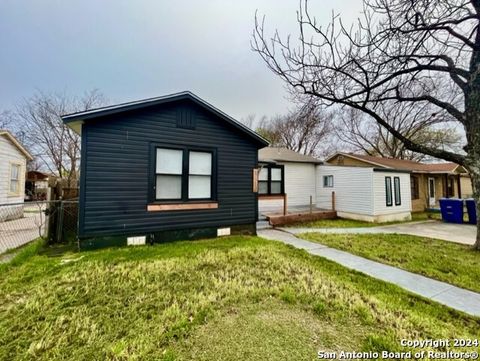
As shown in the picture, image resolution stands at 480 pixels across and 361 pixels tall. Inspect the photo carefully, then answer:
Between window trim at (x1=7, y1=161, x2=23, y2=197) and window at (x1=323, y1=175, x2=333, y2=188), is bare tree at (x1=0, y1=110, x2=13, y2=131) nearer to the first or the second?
window trim at (x1=7, y1=161, x2=23, y2=197)

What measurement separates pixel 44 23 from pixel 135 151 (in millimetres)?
9129

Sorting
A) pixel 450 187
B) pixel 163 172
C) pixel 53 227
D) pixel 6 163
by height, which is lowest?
pixel 53 227

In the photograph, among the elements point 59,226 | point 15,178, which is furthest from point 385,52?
point 15,178

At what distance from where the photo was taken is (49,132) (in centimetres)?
1772

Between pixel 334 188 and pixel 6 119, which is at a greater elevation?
pixel 6 119

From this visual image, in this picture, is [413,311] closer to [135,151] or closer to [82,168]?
[135,151]

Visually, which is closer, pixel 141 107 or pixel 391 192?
pixel 141 107

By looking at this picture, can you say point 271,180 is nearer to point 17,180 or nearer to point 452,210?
point 452,210

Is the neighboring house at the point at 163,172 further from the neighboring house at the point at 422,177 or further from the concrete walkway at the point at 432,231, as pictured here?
the neighboring house at the point at 422,177

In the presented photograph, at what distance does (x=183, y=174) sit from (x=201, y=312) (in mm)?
4378

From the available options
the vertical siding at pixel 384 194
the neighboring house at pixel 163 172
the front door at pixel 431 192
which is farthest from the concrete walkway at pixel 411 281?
the front door at pixel 431 192

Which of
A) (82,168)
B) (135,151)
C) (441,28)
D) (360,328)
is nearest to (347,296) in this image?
(360,328)

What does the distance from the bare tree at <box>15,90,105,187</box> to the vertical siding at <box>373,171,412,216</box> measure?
68.3 feet

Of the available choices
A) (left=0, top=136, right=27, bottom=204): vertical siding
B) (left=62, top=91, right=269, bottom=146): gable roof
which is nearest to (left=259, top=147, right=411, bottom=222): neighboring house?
(left=62, top=91, right=269, bottom=146): gable roof
